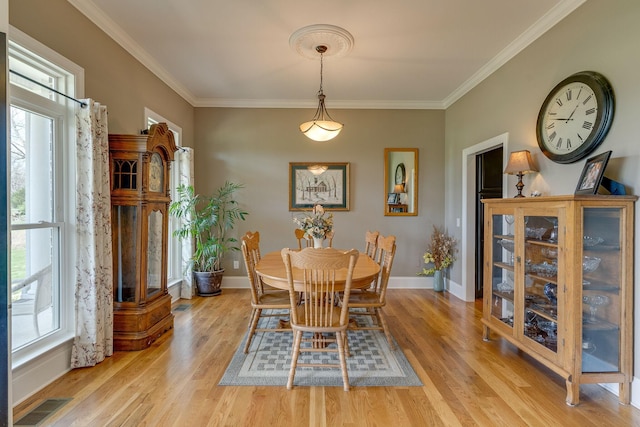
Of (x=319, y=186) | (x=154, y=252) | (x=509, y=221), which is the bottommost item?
(x=154, y=252)

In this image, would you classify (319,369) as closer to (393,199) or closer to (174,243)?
(174,243)

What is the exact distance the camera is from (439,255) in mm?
4664

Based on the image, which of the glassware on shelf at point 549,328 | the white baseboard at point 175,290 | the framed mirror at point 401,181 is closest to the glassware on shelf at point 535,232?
the glassware on shelf at point 549,328

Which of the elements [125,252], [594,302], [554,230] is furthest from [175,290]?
[594,302]

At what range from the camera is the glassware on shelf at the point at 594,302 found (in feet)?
6.83

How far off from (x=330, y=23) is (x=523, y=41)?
1.89 m

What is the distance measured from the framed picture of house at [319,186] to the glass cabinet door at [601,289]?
315cm

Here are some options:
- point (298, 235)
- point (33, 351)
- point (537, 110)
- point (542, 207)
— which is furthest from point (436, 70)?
point (33, 351)

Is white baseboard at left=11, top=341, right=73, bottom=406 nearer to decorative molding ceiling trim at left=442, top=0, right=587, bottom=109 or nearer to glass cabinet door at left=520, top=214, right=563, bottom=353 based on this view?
glass cabinet door at left=520, top=214, right=563, bottom=353

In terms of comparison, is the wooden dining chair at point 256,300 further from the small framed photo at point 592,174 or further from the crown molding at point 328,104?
the crown molding at point 328,104

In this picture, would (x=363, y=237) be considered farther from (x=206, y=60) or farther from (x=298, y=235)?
(x=206, y=60)

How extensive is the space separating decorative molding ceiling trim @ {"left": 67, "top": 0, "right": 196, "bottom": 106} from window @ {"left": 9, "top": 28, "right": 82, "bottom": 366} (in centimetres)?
53

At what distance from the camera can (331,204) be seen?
4.89 meters

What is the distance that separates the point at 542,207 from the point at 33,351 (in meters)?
3.73
